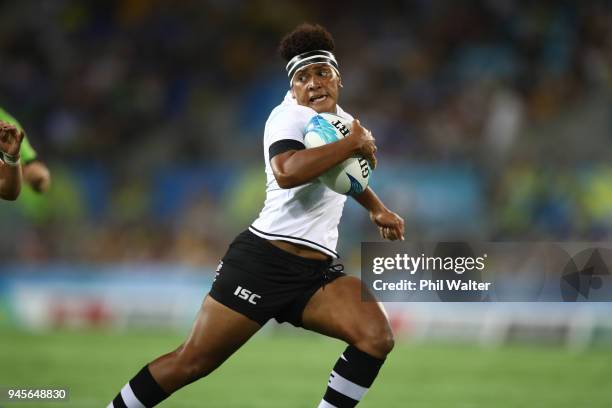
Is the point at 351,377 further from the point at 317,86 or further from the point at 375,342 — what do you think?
the point at 317,86

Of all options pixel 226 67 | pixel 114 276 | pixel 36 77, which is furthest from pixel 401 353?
pixel 36 77

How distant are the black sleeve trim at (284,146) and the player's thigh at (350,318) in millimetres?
817

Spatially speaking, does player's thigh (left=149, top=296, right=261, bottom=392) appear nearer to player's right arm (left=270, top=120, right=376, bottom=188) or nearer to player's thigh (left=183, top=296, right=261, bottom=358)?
player's thigh (left=183, top=296, right=261, bottom=358)

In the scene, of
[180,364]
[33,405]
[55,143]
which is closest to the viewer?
[180,364]

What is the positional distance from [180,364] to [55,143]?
13.0m

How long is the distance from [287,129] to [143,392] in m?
1.57

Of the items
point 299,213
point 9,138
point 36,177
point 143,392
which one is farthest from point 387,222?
point 36,177

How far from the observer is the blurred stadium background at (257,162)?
41.0 ft

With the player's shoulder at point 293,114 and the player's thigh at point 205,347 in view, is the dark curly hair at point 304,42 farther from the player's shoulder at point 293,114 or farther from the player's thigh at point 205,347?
the player's thigh at point 205,347

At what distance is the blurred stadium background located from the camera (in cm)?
1248

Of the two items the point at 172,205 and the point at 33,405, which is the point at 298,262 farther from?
the point at 172,205

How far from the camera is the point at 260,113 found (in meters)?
17.2

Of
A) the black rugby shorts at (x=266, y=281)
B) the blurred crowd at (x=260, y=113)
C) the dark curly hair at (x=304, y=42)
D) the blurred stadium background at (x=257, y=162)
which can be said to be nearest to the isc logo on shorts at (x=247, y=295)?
the black rugby shorts at (x=266, y=281)

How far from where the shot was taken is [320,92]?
5160 millimetres
